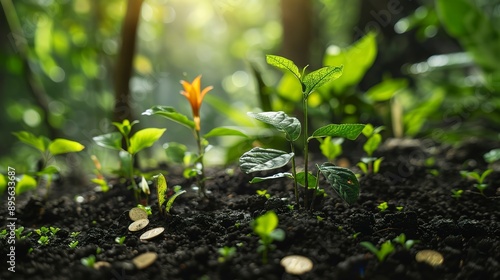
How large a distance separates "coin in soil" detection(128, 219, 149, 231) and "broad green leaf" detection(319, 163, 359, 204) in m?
0.46

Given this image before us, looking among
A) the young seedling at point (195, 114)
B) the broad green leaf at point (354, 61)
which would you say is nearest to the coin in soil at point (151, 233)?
the young seedling at point (195, 114)

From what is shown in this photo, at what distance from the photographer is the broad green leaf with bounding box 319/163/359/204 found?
913mm

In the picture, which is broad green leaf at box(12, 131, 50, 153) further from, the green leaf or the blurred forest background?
the green leaf

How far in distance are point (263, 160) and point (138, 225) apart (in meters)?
0.37

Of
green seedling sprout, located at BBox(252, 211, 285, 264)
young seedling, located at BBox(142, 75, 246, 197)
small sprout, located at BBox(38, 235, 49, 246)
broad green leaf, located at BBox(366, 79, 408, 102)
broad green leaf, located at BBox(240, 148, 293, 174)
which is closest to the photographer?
green seedling sprout, located at BBox(252, 211, 285, 264)

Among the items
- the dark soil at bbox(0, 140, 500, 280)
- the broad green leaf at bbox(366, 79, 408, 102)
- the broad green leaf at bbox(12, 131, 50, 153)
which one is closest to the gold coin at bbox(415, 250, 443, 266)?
the dark soil at bbox(0, 140, 500, 280)

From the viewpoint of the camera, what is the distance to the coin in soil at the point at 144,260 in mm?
827

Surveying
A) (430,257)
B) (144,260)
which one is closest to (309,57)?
(430,257)

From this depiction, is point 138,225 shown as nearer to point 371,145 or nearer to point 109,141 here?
point 109,141

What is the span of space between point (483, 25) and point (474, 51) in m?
0.15

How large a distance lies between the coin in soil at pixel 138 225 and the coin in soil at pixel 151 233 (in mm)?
44

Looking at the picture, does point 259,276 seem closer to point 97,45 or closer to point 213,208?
point 213,208

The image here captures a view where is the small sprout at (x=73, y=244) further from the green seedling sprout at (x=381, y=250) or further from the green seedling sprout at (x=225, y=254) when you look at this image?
the green seedling sprout at (x=381, y=250)

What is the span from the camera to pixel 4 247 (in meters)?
0.97
